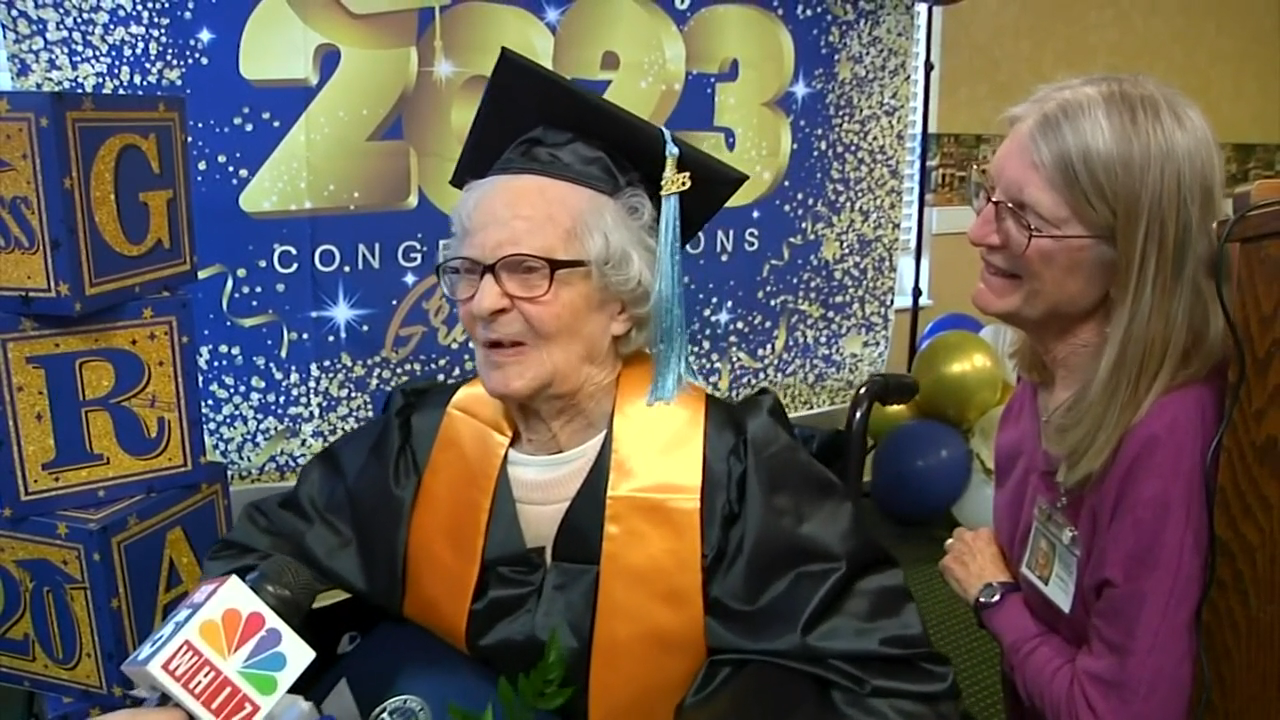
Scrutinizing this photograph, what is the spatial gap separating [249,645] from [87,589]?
0.63 m

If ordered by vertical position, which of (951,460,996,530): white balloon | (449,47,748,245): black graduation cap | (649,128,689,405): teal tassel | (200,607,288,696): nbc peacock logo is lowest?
(951,460,996,530): white balloon

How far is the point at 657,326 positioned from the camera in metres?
1.52

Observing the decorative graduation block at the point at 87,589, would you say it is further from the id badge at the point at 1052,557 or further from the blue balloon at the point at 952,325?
the blue balloon at the point at 952,325

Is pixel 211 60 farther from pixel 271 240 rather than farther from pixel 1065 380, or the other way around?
pixel 1065 380

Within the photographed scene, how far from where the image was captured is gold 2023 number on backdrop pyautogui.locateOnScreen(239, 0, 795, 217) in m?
2.59

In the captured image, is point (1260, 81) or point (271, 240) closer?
point (271, 240)

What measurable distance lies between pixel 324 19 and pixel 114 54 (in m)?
0.49

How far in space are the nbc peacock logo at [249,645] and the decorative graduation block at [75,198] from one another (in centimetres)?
63

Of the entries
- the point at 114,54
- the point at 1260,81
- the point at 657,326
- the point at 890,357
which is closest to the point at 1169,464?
the point at 657,326

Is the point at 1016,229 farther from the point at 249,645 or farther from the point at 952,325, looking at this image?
the point at 952,325

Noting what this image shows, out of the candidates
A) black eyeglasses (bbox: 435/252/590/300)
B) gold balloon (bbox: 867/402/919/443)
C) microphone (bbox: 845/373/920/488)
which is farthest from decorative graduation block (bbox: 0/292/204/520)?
gold balloon (bbox: 867/402/919/443)

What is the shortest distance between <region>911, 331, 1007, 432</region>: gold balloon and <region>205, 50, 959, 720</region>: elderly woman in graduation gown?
183 cm

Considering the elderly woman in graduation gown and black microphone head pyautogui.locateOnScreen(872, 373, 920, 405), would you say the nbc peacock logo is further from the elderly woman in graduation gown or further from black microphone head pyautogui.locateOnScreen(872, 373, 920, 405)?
black microphone head pyautogui.locateOnScreen(872, 373, 920, 405)

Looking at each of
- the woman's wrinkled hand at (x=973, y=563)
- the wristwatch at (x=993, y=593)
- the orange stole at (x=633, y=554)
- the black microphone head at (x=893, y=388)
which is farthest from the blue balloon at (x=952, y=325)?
the orange stole at (x=633, y=554)
